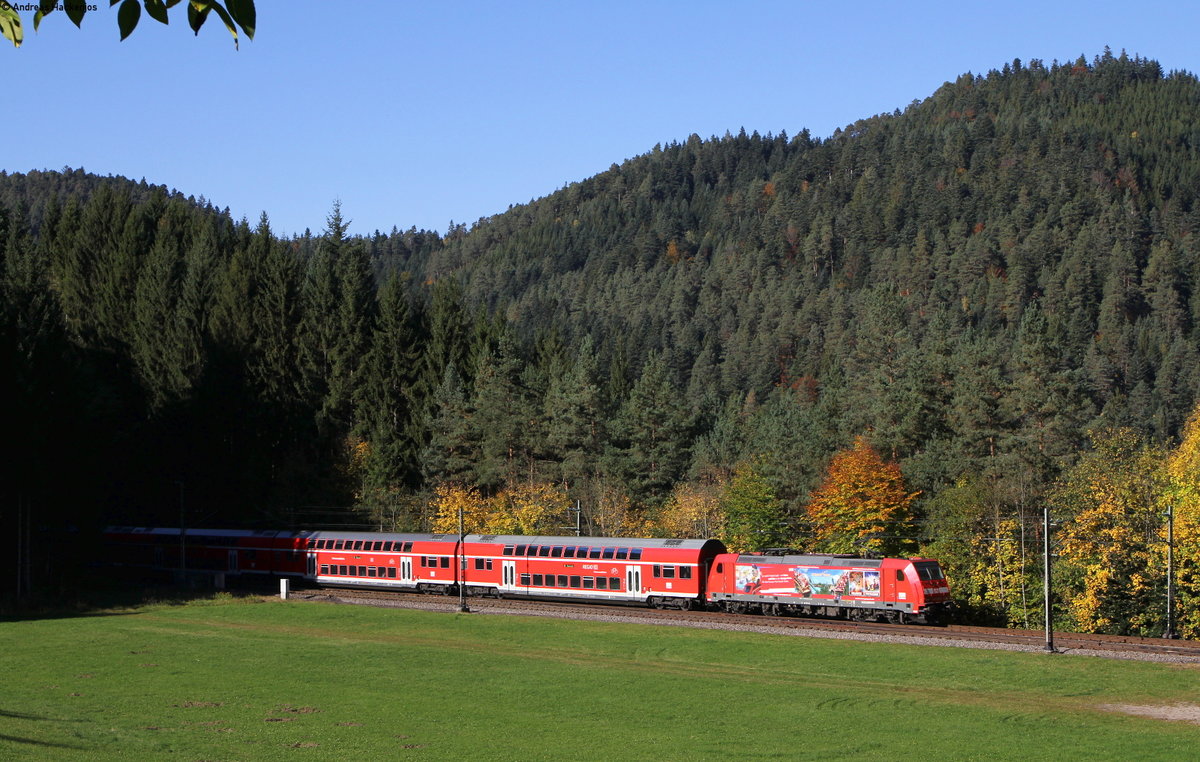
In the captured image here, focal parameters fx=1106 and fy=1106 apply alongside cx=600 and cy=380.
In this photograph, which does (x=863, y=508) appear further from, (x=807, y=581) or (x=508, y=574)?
(x=508, y=574)

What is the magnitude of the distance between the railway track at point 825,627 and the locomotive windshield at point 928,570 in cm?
231

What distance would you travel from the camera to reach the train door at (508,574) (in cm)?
6316

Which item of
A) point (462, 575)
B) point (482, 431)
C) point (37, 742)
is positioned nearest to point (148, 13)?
point (37, 742)

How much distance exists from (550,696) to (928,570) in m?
22.3

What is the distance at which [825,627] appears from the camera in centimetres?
4944

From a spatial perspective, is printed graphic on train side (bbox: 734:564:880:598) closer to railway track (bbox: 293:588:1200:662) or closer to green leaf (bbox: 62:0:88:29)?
railway track (bbox: 293:588:1200:662)

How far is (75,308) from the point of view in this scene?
114375 millimetres

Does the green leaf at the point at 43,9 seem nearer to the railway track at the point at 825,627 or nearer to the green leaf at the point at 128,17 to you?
the green leaf at the point at 128,17

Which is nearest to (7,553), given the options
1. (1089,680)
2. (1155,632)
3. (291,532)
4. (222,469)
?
(291,532)

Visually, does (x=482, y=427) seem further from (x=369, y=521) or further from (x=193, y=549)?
(x=193, y=549)

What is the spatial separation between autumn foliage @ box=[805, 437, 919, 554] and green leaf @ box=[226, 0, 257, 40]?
68.2 meters

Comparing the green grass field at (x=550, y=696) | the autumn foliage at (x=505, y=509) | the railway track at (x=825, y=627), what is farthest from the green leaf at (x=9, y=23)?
the autumn foliage at (x=505, y=509)

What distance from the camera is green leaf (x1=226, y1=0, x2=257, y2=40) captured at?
5.82 meters

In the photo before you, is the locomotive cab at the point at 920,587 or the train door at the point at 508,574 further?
the train door at the point at 508,574
